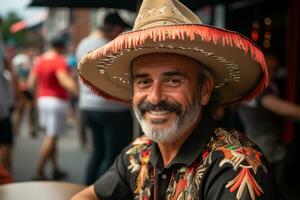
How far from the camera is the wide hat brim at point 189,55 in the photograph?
4.59 feet

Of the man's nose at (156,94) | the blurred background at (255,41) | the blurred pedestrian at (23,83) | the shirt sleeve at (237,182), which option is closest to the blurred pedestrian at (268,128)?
the blurred background at (255,41)

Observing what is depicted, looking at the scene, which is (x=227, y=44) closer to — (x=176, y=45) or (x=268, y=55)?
(x=176, y=45)

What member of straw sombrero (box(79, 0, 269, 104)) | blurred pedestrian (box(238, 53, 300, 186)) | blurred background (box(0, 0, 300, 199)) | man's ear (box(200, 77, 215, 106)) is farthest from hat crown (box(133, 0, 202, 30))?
blurred pedestrian (box(238, 53, 300, 186))

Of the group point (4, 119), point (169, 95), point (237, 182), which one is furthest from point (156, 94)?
point (4, 119)

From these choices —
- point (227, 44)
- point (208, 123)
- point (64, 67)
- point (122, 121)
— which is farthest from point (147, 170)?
point (64, 67)

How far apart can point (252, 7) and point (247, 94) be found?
3113 millimetres

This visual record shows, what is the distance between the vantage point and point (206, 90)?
1759 mm

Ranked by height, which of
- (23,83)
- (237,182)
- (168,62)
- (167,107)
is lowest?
(23,83)

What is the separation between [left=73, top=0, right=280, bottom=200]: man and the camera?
140cm

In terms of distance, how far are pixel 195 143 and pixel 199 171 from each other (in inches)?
5.5

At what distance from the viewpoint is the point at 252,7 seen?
15.7 ft

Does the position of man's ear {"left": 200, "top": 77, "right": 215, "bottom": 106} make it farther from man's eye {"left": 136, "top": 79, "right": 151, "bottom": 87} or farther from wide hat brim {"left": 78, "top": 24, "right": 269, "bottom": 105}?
man's eye {"left": 136, "top": 79, "right": 151, "bottom": 87}

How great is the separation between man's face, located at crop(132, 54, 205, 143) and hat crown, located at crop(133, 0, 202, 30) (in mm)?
120

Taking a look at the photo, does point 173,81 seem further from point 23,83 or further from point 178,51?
point 23,83
